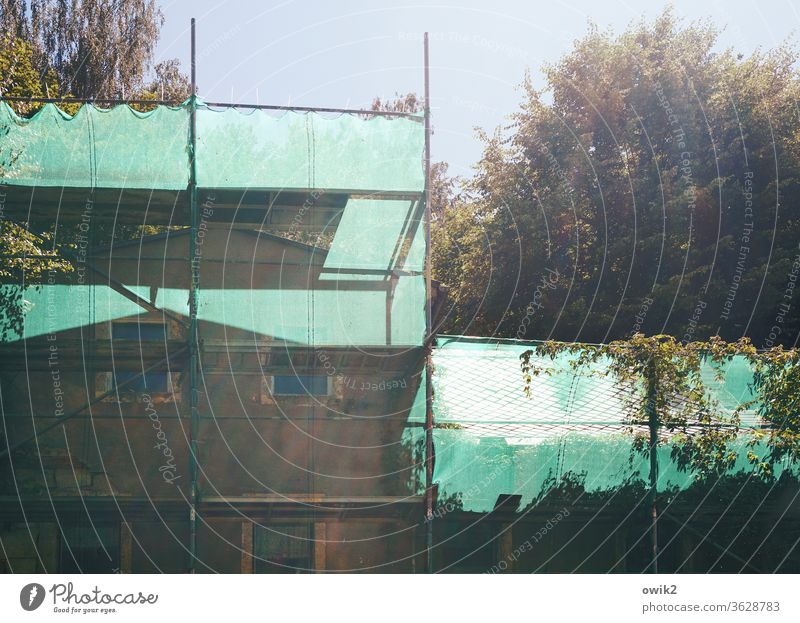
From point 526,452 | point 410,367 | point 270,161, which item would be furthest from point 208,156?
point 526,452

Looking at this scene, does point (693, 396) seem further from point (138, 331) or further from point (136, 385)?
point (138, 331)

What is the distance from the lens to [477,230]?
86.3 ft

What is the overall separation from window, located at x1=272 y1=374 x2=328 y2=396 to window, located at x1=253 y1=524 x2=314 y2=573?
5.94 ft

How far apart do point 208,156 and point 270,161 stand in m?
0.83

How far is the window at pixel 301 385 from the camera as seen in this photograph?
13.0 metres

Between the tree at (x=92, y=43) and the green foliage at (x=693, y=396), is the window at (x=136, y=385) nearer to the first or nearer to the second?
the green foliage at (x=693, y=396)

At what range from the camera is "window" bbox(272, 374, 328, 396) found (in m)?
13.0

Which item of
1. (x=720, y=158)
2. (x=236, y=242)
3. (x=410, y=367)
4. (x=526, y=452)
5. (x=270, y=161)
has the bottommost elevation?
(x=526, y=452)

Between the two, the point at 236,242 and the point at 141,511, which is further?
the point at 236,242

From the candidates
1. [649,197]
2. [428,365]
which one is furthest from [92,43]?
[428,365]

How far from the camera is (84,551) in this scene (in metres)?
12.7

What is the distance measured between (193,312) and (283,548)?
3.50 metres

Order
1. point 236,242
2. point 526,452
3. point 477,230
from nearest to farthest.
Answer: point 526,452
point 236,242
point 477,230

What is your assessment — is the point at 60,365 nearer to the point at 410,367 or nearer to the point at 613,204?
the point at 410,367
